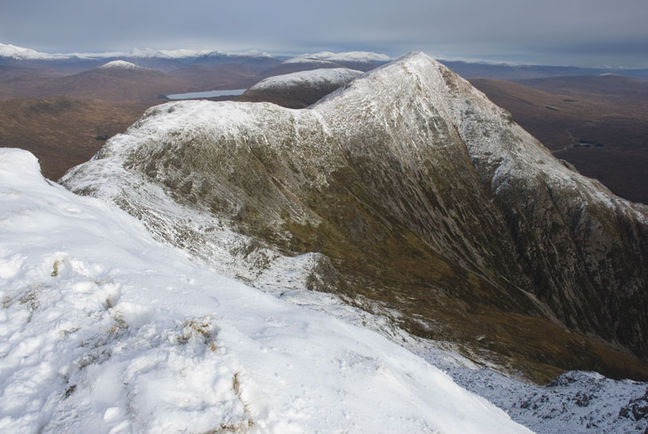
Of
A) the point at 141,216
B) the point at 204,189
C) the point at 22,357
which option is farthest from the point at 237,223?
the point at 22,357

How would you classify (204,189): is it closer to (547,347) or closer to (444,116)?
(547,347)

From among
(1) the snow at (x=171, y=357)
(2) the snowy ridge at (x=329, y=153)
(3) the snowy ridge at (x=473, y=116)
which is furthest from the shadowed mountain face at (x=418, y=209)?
(1) the snow at (x=171, y=357)

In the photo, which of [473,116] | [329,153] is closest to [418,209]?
[329,153]

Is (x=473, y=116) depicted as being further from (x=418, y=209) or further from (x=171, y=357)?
(x=171, y=357)

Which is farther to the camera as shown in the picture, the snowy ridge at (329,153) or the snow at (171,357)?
the snowy ridge at (329,153)

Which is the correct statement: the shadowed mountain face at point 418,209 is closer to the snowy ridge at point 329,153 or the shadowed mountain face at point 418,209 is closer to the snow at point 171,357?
the snowy ridge at point 329,153

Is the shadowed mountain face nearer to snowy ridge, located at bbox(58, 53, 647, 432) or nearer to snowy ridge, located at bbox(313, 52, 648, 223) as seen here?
snowy ridge, located at bbox(58, 53, 647, 432)
